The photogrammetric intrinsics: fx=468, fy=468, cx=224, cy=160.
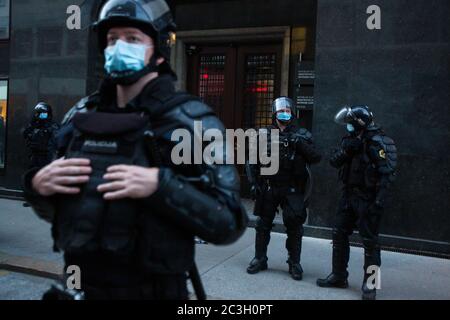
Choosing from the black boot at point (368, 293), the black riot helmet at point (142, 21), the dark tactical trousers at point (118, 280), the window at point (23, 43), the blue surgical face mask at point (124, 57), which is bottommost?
the black boot at point (368, 293)

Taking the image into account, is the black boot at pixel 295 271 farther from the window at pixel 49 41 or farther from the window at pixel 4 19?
the window at pixel 4 19

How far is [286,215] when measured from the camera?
5.64m

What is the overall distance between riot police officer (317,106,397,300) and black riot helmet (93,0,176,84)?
3.28 meters

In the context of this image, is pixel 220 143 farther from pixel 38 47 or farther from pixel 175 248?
pixel 38 47

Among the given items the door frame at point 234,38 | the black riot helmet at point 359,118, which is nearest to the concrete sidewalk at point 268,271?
the black riot helmet at point 359,118

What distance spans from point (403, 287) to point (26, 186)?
14.8 ft

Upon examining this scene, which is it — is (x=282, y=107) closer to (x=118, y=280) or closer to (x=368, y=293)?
(x=368, y=293)

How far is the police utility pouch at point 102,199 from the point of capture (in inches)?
70.3

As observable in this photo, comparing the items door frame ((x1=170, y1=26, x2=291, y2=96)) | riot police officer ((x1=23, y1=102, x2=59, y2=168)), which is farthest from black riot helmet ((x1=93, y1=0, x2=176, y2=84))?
door frame ((x1=170, y1=26, x2=291, y2=96))

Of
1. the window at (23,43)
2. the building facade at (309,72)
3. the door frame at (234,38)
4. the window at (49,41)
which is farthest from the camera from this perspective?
the window at (23,43)

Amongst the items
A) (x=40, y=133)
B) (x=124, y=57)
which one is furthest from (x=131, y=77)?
(x=40, y=133)

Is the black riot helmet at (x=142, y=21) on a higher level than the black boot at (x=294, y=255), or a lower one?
higher

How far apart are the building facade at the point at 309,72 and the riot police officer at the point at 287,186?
1813mm
